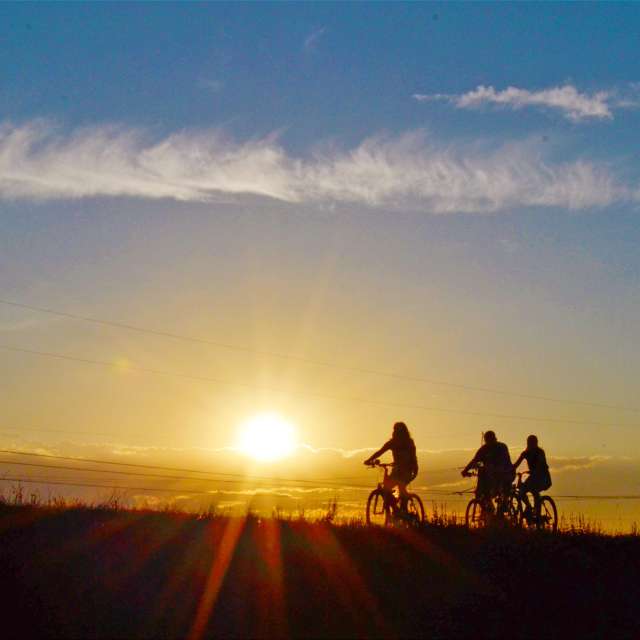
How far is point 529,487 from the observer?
77.0ft

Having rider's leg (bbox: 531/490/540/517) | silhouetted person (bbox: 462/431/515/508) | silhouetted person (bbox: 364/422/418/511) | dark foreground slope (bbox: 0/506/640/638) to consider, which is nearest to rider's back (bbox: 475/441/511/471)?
silhouetted person (bbox: 462/431/515/508)

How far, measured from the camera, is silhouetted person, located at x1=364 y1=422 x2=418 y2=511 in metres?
22.4

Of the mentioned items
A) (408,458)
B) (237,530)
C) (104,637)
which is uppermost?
(408,458)

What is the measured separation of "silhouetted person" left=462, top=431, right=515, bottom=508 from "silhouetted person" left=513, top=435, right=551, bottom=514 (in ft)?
0.93

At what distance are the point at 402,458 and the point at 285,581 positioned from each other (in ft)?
26.9

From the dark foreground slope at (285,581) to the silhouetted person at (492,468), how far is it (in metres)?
4.15

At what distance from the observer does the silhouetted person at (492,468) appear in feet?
76.9

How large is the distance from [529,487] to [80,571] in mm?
12004

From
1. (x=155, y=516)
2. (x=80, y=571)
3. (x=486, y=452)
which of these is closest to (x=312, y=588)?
(x=80, y=571)

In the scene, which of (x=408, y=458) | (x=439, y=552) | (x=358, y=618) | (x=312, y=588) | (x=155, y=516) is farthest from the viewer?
(x=408, y=458)

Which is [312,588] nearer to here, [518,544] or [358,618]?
[358,618]

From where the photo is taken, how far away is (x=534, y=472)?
925 inches

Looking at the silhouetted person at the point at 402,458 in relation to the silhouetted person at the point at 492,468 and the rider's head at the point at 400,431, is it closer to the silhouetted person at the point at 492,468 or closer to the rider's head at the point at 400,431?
the rider's head at the point at 400,431

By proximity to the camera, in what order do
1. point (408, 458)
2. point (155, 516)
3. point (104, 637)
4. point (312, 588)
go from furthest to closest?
point (408, 458) < point (155, 516) < point (312, 588) < point (104, 637)
